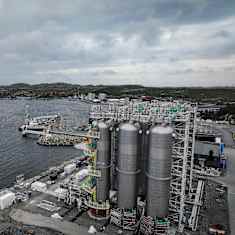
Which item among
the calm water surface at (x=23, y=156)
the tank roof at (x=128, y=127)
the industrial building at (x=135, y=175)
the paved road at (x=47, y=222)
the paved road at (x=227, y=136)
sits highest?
the tank roof at (x=128, y=127)

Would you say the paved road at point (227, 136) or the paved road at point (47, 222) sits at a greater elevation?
the paved road at point (227, 136)

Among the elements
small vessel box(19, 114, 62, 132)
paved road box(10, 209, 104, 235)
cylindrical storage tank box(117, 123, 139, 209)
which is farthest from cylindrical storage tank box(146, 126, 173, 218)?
small vessel box(19, 114, 62, 132)

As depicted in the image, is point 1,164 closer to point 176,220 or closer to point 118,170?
point 118,170

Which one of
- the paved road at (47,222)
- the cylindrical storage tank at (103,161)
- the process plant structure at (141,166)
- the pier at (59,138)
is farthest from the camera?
the pier at (59,138)

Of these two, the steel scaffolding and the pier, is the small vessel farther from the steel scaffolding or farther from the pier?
the steel scaffolding

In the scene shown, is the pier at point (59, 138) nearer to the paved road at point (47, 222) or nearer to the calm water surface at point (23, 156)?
the calm water surface at point (23, 156)

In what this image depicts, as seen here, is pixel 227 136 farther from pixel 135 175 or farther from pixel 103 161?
pixel 103 161

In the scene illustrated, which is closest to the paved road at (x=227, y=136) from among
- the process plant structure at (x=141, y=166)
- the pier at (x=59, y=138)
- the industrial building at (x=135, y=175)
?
the industrial building at (x=135, y=175)
